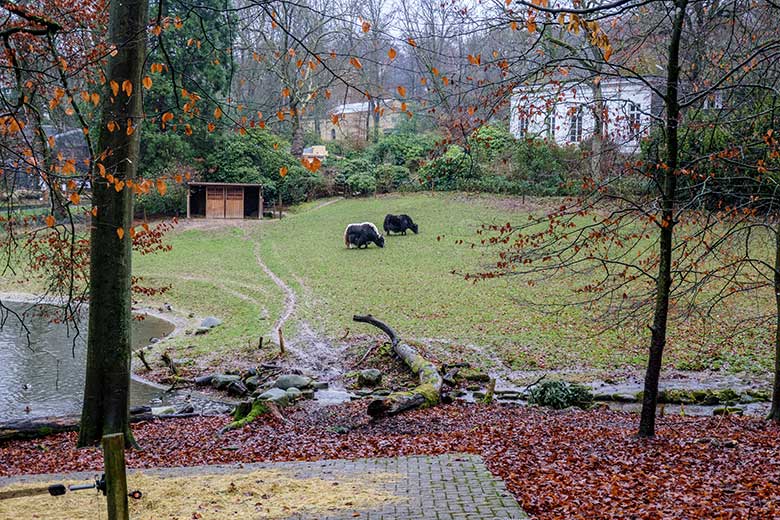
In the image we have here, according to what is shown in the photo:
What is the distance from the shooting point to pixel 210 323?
21453mm

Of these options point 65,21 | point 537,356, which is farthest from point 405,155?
point 65,21

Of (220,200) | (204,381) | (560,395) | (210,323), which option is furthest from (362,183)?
(560,395)

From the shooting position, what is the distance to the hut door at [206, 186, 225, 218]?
4228cm

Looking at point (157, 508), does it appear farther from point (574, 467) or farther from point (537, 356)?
point (537, 356)

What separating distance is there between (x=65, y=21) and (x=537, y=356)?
11.9 m

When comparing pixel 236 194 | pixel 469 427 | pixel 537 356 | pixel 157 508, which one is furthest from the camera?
pixel 236 194

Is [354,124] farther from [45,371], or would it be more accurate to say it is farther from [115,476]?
[115,476]

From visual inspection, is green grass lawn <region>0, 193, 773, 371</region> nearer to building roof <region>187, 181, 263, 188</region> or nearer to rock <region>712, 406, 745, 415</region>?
rock <region>712, 406, 745, 415</region>

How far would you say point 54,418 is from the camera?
446 inches

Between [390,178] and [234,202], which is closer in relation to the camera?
[234,202]

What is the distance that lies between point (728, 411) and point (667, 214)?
5977 mm

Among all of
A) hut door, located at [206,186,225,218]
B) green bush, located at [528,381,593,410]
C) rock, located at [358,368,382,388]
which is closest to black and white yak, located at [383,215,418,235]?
hut door, located at [206,186,225,218]

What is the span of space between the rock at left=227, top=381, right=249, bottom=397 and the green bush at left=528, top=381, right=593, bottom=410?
5901 millimetres

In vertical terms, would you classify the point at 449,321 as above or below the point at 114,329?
below
